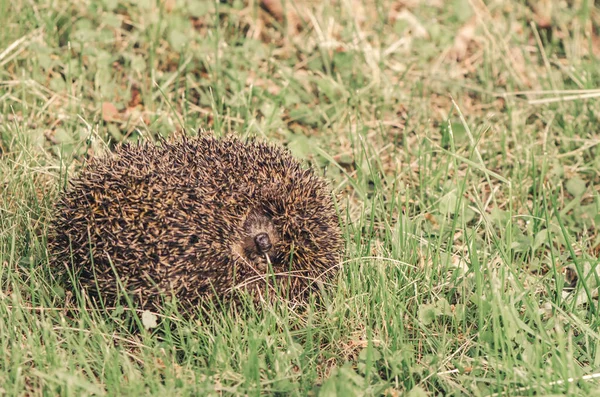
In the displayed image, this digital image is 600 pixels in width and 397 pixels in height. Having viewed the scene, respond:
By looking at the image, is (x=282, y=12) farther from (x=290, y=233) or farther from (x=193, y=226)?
(x=193, y=226)

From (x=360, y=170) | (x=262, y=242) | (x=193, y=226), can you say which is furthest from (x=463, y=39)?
(x=193, y=226)

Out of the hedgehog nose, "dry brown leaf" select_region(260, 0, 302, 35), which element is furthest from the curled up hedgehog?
"dry brown leaf" select_region(260, 0, 302, 35)

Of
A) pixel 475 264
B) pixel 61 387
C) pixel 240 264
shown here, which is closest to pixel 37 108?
pixel 240 264

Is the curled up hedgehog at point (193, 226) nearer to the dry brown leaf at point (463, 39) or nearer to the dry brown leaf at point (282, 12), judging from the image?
the dry brown leaf at point (282, 12)

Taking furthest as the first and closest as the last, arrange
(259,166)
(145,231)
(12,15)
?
(12,15) → (259,166) → (145,231)

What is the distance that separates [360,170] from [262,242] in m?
1.43

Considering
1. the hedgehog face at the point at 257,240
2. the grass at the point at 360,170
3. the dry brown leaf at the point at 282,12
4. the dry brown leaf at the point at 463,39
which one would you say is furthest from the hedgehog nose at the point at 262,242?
the dry brown leaf at the point at 463,39

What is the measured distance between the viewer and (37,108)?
6242 millimetres

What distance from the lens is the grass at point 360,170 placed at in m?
4.08

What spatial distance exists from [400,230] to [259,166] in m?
0.93

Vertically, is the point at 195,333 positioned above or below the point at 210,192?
below

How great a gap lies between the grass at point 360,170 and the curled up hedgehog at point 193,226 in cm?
17

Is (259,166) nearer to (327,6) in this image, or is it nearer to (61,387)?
(61,387)

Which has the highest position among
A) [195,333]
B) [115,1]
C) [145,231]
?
[115,1]
